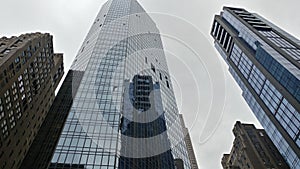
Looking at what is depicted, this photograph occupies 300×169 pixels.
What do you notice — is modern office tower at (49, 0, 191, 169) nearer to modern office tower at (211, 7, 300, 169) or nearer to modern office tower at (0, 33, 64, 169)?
modern office tower at (0, 33, 64, 169)

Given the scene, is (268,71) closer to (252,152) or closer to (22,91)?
(252,152)

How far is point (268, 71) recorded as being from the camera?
8381 centimetres

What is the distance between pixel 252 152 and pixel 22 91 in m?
66.8

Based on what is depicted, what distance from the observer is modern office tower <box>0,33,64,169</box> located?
69875mm

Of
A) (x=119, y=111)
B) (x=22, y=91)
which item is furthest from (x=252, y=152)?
(x=22, y=91)

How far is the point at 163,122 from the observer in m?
87.1

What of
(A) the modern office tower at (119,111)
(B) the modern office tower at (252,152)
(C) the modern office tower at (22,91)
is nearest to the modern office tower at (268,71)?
(B) the modern office tower at (252,152)

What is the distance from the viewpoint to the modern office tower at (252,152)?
286 feet

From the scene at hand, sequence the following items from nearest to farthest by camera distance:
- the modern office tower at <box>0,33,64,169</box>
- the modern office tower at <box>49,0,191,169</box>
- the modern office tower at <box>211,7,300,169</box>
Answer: the modern office tower at <box>49,0,191,169</box> → the modern office tower at <box>0,33,64,169</box> → the modern office tower at <box>211,7,300,169</box>

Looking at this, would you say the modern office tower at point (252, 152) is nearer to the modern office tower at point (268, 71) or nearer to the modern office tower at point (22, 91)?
the modern office tower at point (268, 71)

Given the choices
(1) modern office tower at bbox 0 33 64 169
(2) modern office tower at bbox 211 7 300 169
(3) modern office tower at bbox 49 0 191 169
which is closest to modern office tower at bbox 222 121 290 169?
(2) modern office tower at bbox 211 7 300 169

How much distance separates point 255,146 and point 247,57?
27.1 metres

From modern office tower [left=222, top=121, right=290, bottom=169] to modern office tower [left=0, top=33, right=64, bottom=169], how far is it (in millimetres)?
62453

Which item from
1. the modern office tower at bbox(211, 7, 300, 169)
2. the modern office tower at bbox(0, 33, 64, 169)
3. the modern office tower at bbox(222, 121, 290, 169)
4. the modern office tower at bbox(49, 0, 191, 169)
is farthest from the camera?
the modern office tower at bbox(222, 121, 290, 169)
